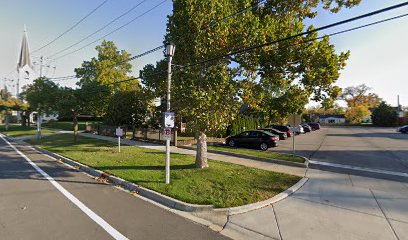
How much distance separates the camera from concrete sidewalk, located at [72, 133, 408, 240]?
4465 mm

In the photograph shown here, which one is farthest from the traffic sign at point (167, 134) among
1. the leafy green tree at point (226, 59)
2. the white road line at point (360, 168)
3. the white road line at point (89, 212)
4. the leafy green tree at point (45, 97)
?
the leafy green tree at point (45, 97)

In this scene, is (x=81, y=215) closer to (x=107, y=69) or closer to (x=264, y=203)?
(x=264, y=203)

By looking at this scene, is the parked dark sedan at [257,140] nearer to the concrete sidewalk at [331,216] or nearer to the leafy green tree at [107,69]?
the concrete sidewalk at [331,216]

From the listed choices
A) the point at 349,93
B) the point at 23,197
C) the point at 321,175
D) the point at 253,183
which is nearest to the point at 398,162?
the point at 321,175

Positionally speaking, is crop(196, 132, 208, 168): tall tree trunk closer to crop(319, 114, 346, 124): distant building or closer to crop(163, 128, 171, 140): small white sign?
crop(163, 128, 171, 140): small white sign

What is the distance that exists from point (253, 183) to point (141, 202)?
11.4 ft

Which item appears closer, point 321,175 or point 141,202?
point 141,202

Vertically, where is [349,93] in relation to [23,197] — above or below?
above

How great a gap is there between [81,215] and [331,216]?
5512 millimetres

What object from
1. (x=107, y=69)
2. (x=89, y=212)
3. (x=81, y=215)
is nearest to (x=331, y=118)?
(x=107, y=69)

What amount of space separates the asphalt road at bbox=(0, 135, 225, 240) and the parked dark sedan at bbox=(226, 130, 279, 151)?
453 inches

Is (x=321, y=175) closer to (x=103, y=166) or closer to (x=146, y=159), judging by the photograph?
(x=146, y=159)

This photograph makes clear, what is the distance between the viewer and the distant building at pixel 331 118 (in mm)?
98881

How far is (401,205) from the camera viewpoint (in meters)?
5.83
